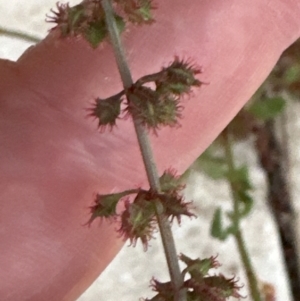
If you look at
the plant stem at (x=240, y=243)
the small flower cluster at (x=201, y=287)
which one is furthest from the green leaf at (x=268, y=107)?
the small flower cluster at (x=201, y=287)

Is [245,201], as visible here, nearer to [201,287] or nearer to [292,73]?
[292,73]

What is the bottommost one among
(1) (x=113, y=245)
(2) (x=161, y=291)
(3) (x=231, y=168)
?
(2) (x=161, y=291)

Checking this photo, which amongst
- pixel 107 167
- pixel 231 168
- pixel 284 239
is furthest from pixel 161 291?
pixel 284 239

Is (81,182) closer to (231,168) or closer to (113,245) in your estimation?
(113,245)

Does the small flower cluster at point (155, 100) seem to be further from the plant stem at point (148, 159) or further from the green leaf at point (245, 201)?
the green leaf at point (245, 201)

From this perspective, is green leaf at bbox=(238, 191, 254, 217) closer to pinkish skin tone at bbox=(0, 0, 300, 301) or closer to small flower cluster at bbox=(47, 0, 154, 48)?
pinkish skin tone at bbox=(0, 0, 300, 301)

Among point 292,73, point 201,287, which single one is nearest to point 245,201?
point 292,73

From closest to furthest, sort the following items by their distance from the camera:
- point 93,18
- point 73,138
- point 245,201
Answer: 1. point 93,18
2. point 73,138
3. point 245,201

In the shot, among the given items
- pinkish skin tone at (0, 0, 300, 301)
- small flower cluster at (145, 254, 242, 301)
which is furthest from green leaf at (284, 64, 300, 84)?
small flower cluster at (145, 254, 242, 301)
